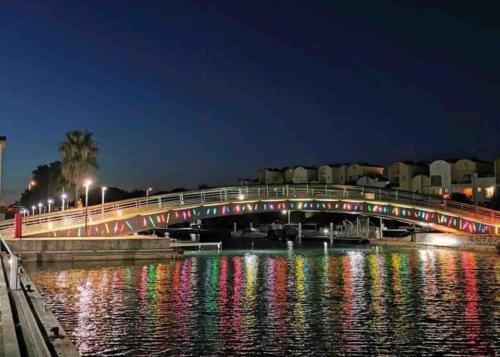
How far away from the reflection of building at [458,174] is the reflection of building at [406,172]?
5.50 m

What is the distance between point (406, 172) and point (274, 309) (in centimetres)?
10663

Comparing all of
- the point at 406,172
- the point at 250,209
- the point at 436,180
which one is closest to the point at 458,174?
the point at 436,180

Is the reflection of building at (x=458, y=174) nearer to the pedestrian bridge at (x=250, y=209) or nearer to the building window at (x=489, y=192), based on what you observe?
the building window at (x=489, y=192)

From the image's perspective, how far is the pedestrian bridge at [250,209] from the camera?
6075 cm

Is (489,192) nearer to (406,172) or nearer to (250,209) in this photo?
(406,172)

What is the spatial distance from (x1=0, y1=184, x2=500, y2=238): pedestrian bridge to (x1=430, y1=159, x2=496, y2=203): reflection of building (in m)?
36.2

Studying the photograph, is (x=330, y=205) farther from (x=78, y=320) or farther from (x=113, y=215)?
(x=78, y=320)

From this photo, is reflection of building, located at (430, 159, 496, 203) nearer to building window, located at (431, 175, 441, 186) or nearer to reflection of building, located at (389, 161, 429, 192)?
building window, located at (431, 175, 441, 186)

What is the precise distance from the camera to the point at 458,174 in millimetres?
121062

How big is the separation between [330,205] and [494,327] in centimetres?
4936

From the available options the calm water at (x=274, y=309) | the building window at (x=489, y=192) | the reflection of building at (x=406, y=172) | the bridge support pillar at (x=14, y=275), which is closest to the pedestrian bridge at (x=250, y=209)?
the calm water at (x=274, y=309)

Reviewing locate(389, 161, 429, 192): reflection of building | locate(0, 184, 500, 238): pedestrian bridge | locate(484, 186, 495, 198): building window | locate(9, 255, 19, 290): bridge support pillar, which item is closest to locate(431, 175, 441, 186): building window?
locate(389, 161, 429, 192): reflection of building

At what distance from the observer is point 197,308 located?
29.4m

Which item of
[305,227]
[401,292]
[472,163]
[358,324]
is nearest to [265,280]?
[401,292]
